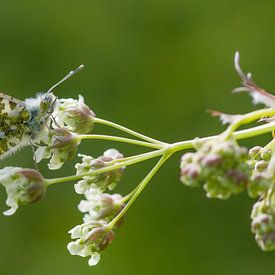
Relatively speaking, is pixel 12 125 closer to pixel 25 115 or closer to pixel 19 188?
pixel 25 115

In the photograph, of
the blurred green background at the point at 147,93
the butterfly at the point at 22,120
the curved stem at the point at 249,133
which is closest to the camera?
the curved stem at the point at 249,133

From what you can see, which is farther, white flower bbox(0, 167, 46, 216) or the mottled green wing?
the mottled green wing

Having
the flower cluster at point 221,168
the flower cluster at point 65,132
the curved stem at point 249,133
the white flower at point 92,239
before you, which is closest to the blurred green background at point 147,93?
the flower cluster at point 65,132

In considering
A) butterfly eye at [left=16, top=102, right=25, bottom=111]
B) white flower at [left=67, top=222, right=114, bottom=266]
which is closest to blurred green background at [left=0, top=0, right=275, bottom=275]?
butterfly eye at [left=16, top=102, right=25, bottom=111]

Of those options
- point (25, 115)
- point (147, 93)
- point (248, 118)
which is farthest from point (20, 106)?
point (147, 93)

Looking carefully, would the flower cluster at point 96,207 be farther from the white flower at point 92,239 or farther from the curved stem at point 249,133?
the curved stem at point 249,133

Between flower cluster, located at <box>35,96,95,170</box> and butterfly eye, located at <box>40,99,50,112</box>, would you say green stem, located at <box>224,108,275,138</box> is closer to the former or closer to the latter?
flower cluster, located at <box>35,96,95,170</box>
